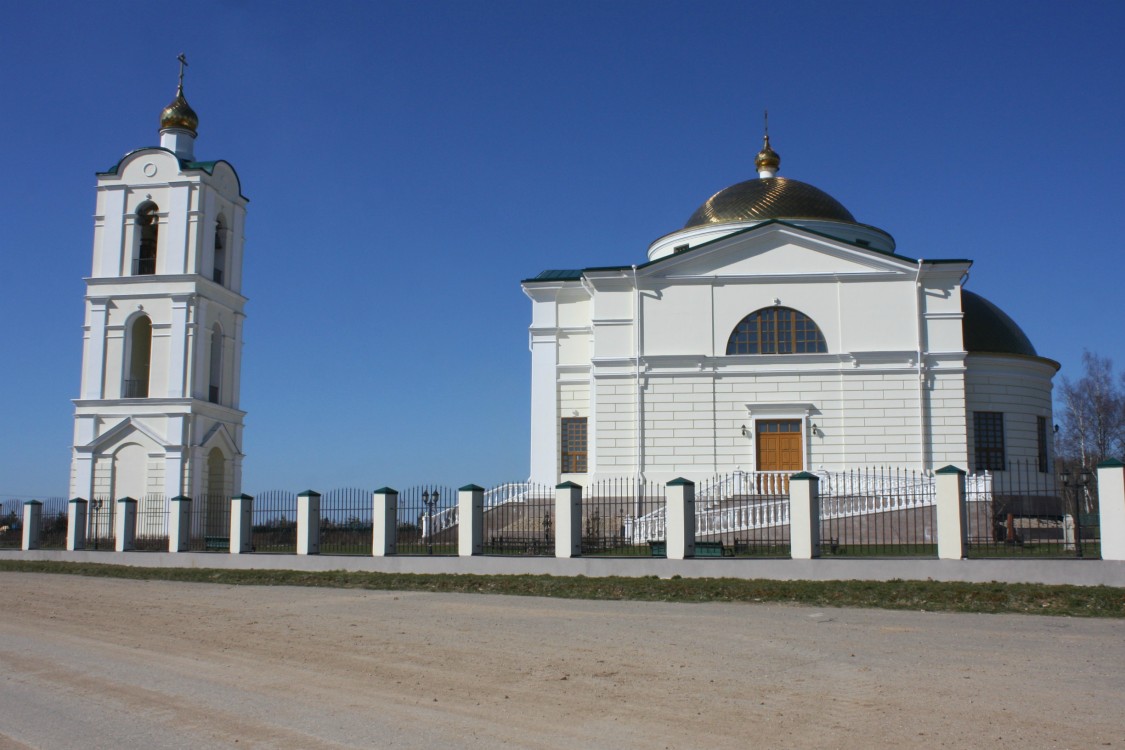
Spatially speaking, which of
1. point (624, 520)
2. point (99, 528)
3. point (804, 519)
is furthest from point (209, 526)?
point (804, 519)

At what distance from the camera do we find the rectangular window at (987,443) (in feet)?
95.8

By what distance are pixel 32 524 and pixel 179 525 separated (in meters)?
5.26

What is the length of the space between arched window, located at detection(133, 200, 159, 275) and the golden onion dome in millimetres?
2944

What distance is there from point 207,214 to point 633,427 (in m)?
14.6

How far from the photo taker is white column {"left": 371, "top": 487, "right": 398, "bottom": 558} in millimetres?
19719

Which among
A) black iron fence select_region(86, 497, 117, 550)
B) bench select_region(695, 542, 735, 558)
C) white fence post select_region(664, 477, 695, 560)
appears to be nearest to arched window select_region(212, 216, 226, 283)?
black iron fence select_region(86, 497, 117, 550)

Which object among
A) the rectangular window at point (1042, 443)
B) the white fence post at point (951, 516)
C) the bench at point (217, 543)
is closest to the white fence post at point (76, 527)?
the bench at point (217, 543)

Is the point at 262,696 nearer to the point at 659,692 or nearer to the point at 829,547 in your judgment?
the point at 659,692

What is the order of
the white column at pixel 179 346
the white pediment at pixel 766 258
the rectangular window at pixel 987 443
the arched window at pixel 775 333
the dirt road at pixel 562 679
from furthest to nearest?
the white column at pixel 179 346 → the rectangular window at pixel 987 443 → the white pediment at pixel 766 258 → the arched window at pixel 775 333 → the dirt road at pixel 562 679

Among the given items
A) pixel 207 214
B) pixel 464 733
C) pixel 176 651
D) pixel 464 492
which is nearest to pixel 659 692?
pixel 464 733

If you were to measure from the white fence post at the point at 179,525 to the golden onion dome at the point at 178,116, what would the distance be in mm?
14515

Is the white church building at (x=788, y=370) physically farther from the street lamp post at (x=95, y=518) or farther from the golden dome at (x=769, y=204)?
the street lamp post at (x=95, y=518)

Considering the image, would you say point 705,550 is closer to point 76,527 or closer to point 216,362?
point 76,527

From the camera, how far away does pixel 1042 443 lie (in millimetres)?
30438
